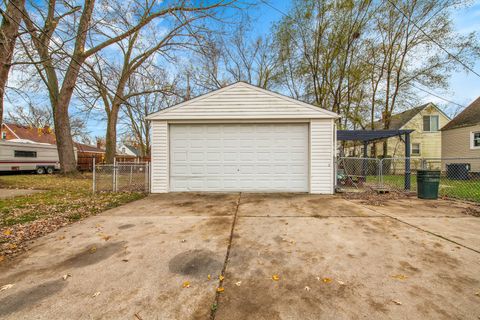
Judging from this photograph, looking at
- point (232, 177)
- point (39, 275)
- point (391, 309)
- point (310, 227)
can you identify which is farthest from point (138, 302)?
point (232, 177)

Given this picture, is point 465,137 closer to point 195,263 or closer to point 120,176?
point 195,263

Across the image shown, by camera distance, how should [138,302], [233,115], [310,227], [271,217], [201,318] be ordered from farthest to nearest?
[233,115] < [271,217] < [310,227] < [138,302] < [201,318]

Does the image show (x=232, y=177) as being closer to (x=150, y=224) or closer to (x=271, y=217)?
(x=271, y=217)

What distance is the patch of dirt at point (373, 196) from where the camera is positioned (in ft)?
19.9

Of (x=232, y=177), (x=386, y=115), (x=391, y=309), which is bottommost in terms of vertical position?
(x=391, y=309)

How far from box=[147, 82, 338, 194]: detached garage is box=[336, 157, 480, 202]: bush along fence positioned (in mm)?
1305

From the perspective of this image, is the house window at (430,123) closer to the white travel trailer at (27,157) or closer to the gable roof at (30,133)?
the white travel trailer at (27,157)

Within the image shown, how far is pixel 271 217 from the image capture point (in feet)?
14.8

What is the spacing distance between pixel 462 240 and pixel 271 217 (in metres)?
3.02

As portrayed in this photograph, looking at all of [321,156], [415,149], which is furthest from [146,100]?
[415,149]

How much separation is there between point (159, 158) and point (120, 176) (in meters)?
1.92

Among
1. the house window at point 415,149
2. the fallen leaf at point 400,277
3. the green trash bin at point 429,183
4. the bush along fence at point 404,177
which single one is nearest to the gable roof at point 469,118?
the bush along fence at point 404,177

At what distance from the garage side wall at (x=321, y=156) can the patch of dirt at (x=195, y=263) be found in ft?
17.5

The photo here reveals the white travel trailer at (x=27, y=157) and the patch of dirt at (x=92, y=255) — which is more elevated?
the white travel trailer at (x=27, y=157)
